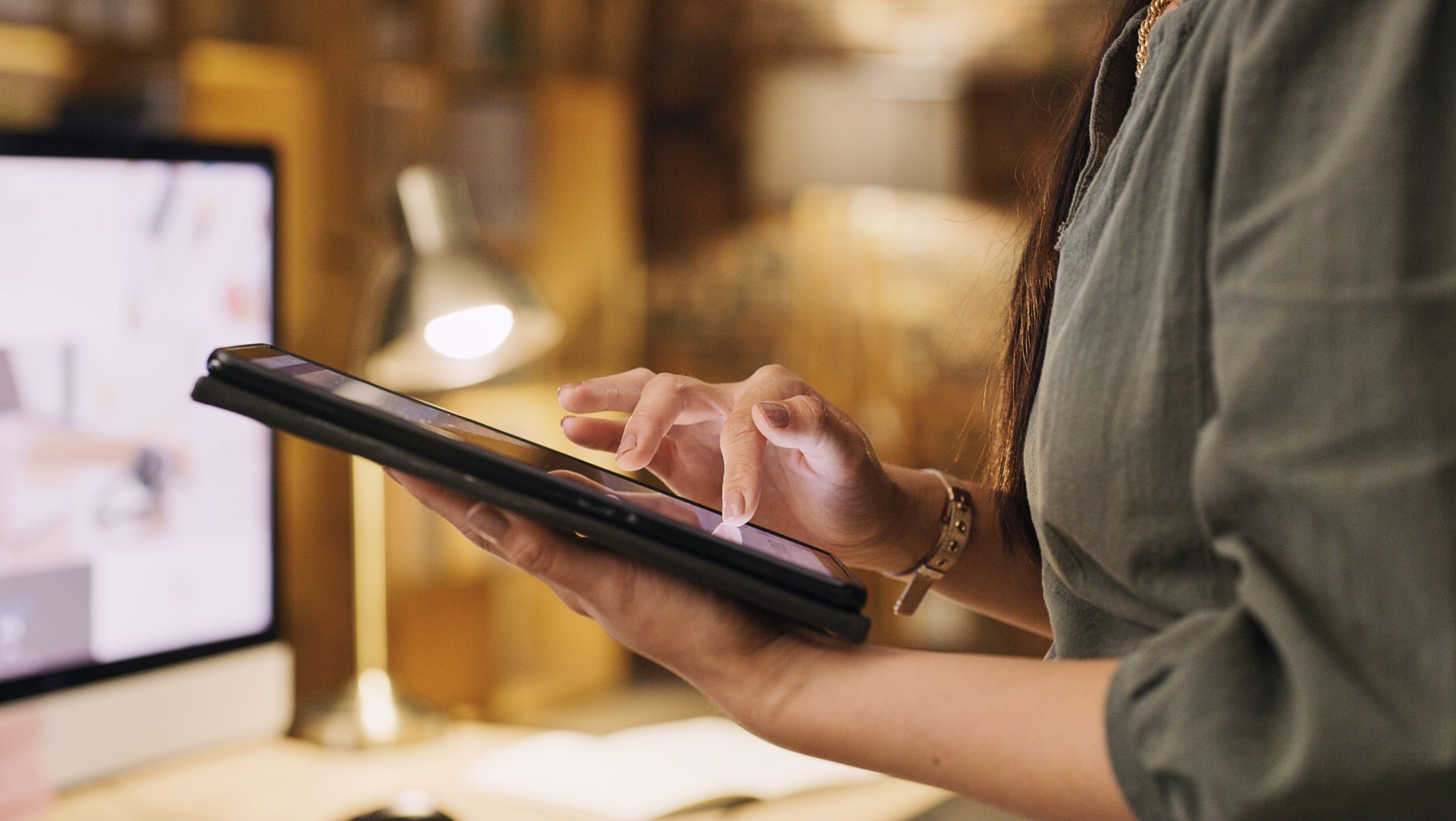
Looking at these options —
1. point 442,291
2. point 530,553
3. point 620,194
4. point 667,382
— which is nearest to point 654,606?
point 530,553

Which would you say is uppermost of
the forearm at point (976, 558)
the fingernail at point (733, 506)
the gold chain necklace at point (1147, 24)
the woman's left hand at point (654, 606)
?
the gold chain necklace at point (1147, 24)

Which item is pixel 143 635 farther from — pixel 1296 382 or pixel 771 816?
pixel 1296 382

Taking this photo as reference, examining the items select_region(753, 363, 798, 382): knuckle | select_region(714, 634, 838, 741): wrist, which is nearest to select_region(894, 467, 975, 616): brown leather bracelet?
select_region(753, 363, 798, 382): knuckle

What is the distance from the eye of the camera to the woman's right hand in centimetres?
64

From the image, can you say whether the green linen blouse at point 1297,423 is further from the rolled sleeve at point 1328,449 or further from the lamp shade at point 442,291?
the lamp shade at point 442,291

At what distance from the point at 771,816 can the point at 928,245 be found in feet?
8.88

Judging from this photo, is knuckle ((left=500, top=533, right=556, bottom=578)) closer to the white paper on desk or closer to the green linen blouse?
the green linen blouse

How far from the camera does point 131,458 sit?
3.13 feet

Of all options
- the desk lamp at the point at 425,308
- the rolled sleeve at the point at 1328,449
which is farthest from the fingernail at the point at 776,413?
the desk lamp at the point at 425,308

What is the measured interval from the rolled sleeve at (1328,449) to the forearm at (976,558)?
0.36 m

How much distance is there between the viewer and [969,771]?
479mm

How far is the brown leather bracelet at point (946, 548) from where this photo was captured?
2.64 ft

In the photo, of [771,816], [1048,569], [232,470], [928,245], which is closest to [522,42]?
[928,245]

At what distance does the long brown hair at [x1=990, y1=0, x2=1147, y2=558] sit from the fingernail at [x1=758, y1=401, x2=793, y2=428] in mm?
189
